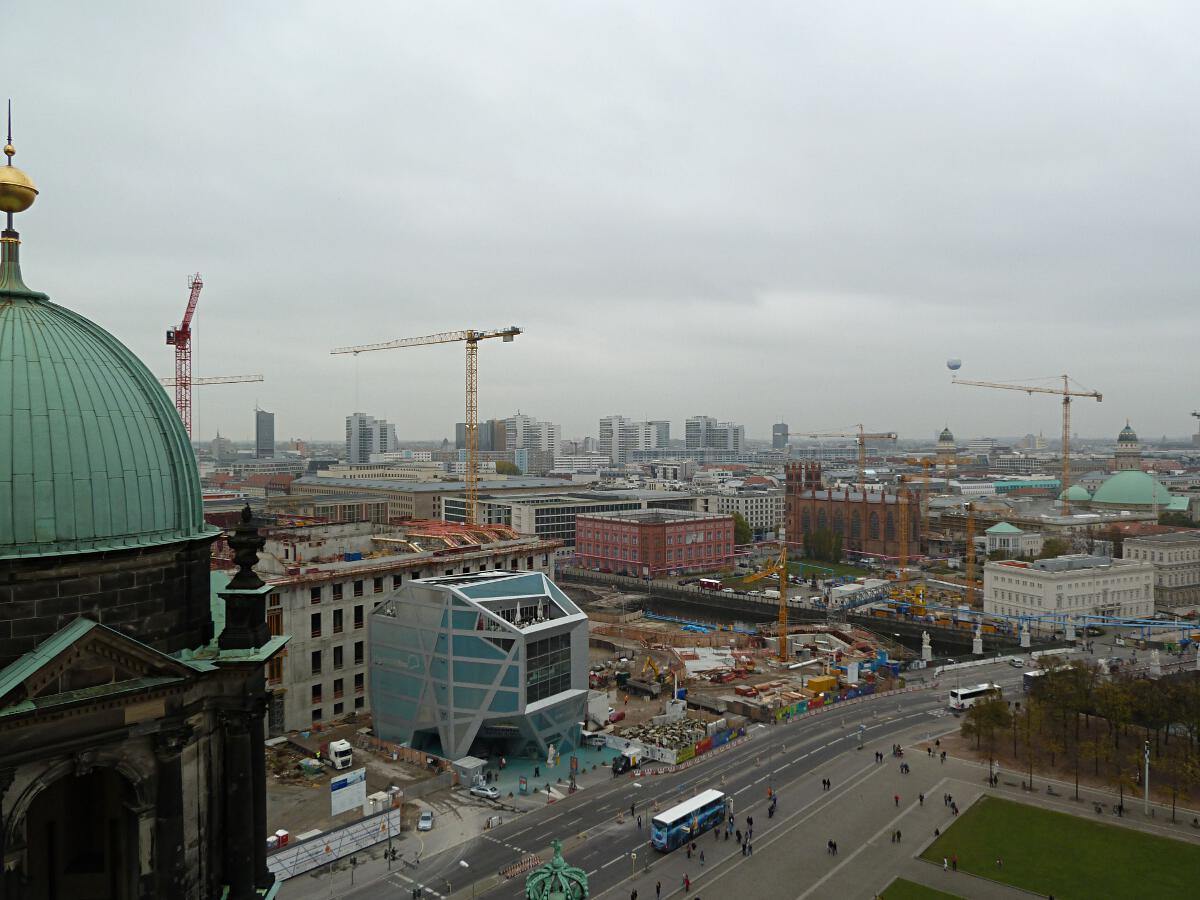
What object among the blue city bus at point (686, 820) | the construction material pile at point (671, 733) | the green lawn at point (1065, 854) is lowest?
the construction material pile at point (671, 733)

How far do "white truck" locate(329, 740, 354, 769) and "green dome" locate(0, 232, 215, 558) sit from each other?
4602cm

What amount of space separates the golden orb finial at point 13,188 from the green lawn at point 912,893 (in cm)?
4760

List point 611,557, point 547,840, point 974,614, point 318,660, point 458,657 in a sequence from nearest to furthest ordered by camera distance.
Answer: point 547,840, point 458,657, point 318,660, point 974,614, point 611,557

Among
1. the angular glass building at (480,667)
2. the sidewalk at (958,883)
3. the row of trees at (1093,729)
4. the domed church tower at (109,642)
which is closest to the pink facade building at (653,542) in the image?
the row of trees at (1093,729)

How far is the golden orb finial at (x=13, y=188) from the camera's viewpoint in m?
16.6

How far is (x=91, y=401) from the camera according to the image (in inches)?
633

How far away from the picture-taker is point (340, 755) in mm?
58969

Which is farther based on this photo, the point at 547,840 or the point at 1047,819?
the point at 1047,819

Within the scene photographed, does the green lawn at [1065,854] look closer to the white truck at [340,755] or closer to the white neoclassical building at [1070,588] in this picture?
the white truck at [340,755]

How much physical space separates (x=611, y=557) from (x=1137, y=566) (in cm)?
8962

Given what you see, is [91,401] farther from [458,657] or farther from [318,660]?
[318,660]

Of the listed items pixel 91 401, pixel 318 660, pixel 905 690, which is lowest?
pixel 905 690

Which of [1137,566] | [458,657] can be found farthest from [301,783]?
[1137,566]

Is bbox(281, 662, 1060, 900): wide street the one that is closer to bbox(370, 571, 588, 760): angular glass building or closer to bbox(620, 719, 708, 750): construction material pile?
bbox(620, 719, 708, 750): construction material pile
